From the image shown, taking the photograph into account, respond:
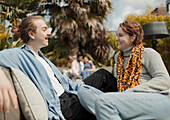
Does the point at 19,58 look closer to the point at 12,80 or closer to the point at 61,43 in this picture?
Answer: the point at 12,80

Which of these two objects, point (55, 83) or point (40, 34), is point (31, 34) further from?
point (55, 83)

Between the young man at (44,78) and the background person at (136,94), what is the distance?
156mm

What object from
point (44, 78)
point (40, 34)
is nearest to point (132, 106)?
point (44, 78)

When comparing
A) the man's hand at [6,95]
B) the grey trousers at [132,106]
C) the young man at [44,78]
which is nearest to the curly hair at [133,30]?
the young man at [44,78]

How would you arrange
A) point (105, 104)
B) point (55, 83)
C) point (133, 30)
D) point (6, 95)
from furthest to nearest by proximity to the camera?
point (133, 30)
point (55, 83)
point (105, 104)
point (6, 95)

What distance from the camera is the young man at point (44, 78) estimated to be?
3.60 ft

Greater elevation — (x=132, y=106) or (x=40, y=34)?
(x=40, y=34)

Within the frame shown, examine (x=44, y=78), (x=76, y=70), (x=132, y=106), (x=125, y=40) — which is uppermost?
(x=125, y=40)

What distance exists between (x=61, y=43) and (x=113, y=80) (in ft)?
28.3

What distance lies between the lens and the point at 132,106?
1023 millimetres

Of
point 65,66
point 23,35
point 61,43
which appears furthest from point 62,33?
point 23,35

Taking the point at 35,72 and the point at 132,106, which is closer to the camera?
the point at 132,106

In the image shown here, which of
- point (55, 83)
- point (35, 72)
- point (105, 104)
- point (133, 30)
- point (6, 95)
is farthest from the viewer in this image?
point (133, 30)

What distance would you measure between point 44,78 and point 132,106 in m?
0.62
